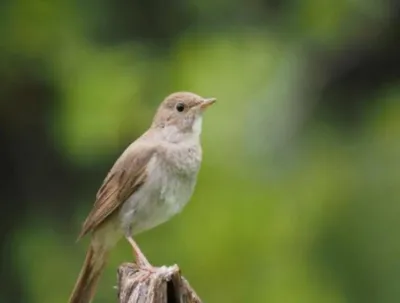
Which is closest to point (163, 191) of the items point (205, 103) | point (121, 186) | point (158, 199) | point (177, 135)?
point (158, 199)

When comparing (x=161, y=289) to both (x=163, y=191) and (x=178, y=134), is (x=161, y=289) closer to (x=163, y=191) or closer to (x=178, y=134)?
(x=163, y=191)

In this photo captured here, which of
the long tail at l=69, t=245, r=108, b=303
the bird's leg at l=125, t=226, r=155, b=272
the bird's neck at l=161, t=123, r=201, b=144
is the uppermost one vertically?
the bird's neck at l=161, t=123, r=201, b=144

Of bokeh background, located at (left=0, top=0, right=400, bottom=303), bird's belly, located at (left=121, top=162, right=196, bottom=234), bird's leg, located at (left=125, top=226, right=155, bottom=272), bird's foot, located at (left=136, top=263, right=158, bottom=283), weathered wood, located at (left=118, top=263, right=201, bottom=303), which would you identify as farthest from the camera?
bokeh background, located at (left=0, top=0, right=400, bottom=303)

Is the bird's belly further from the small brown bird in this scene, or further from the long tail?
the long tail

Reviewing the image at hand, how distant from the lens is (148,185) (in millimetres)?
7152

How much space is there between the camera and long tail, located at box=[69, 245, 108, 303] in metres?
7.12

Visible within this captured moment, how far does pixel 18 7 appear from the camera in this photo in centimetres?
926

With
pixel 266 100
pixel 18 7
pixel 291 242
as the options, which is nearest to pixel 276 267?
pixel 291 242

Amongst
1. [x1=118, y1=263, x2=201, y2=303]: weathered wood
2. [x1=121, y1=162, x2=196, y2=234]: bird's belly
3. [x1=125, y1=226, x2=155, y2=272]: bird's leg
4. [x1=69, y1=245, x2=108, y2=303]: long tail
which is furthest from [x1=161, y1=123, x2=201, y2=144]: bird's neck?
[x1=118, y1=263, x2=201, y2=303]: weathered wood

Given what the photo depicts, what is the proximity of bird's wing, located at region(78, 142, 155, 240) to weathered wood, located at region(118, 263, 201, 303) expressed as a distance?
1.08m

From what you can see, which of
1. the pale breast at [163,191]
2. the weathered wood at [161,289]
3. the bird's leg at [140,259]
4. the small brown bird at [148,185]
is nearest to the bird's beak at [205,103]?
the small brown bird at [148,185]

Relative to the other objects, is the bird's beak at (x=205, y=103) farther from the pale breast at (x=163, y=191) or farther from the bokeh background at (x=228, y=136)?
the bokeh background at (x=228, y=136)

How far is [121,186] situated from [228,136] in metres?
1.84

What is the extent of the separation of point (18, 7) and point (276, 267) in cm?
158
